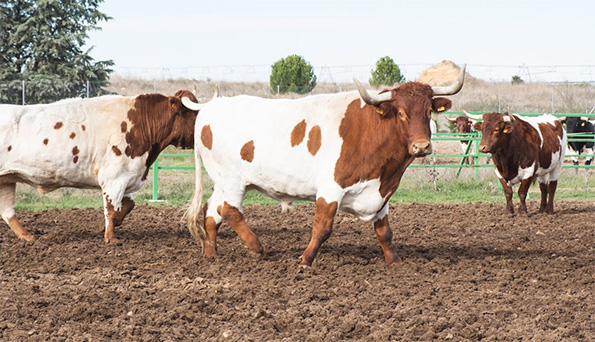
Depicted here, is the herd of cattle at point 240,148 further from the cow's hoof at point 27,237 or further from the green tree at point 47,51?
the green tree at point 47,51

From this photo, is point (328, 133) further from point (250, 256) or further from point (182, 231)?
point (182, 231)

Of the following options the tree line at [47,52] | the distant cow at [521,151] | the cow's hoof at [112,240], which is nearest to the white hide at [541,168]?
the distant cow at [521,151]

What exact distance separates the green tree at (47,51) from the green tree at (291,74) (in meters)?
15.5

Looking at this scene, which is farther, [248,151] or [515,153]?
[515,153]

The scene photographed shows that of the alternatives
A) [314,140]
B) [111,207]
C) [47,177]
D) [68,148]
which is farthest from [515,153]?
[47,177]

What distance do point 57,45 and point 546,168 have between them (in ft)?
64.4

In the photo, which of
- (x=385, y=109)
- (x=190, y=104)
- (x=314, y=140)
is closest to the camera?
(x=385, y=109)

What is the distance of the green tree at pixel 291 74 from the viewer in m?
41.6

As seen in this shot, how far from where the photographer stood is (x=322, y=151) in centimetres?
673

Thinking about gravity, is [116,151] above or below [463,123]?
above

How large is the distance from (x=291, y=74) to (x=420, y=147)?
35.9 metres

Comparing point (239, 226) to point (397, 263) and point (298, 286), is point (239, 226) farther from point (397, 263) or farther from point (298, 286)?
point (397, 263)

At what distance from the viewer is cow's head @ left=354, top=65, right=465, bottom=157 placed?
6.29m

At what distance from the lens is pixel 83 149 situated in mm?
8492
